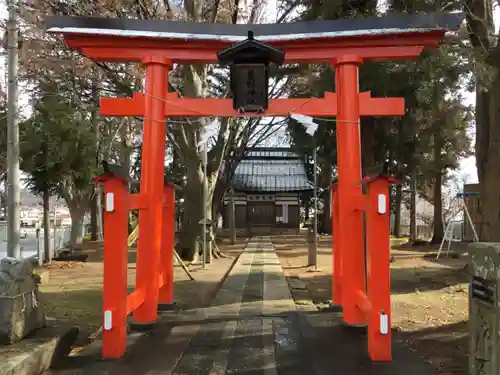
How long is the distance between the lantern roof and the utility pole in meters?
3.56

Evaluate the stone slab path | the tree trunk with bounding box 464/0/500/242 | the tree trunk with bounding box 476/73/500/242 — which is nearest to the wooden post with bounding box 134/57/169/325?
the stone slab path

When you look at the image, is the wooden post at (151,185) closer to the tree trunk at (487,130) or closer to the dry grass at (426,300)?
the dry grass at (426,300)

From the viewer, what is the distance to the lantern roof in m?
5.83

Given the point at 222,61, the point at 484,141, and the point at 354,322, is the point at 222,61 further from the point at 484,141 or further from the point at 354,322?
the point at 484,141

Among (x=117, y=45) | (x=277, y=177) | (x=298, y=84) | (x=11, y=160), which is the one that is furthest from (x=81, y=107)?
(x=277, y=177)

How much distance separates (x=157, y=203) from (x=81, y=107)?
469 inches

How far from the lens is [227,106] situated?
6.20 metres

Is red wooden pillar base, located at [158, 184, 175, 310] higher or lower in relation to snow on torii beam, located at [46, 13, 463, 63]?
lower

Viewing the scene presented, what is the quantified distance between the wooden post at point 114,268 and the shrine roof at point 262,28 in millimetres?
2217

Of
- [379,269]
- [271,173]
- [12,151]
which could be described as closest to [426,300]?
[379,269]

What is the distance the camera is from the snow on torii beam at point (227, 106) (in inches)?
239

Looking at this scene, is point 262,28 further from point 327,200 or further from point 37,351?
point 327,200

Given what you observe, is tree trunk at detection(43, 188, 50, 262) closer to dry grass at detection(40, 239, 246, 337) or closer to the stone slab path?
dry grass at detection(40, 239, 246, 337)

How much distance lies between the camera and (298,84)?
1789 centimetres
